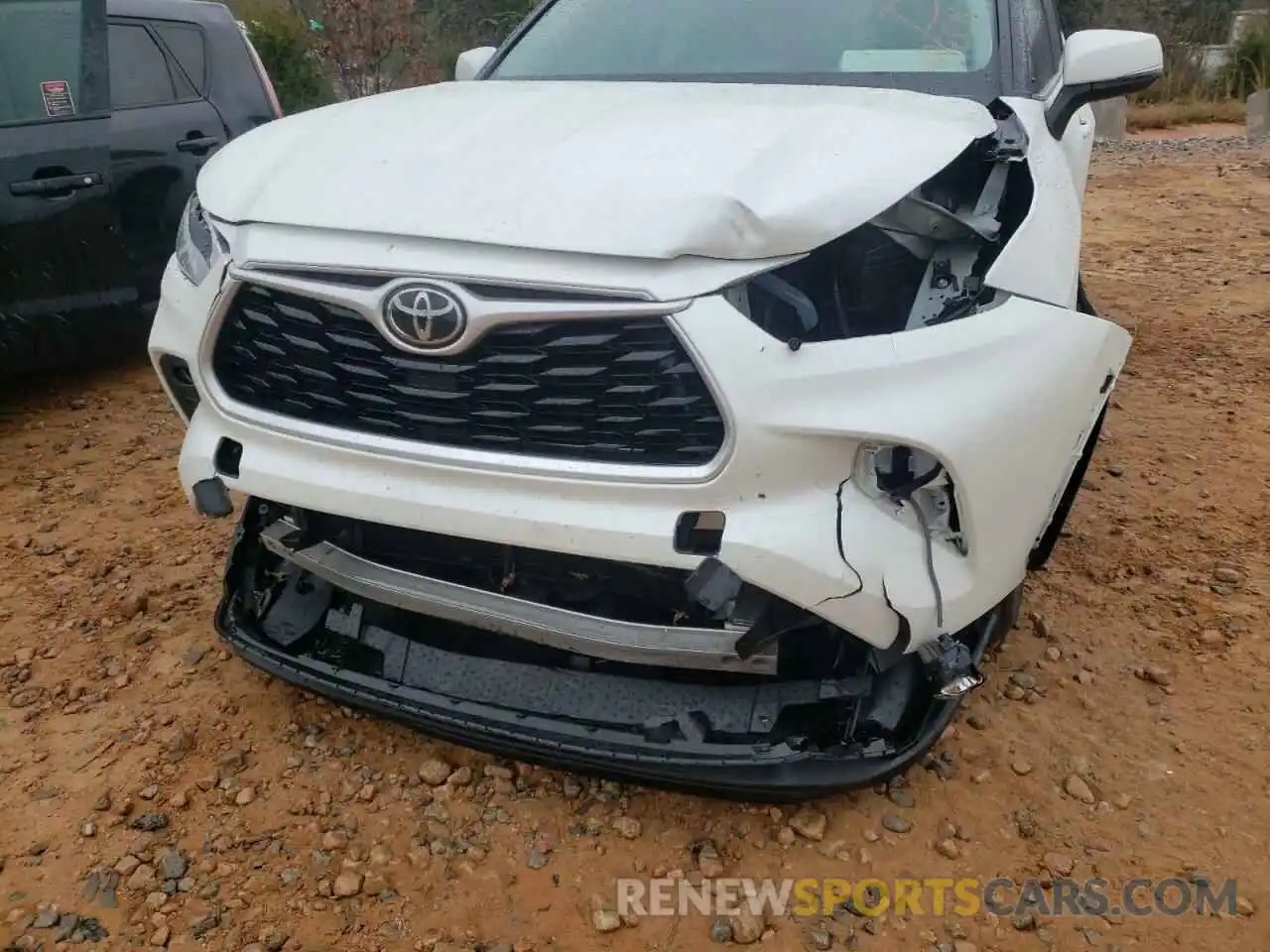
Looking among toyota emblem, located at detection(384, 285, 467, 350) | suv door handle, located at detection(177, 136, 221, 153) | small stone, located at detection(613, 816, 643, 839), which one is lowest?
small stone, located at detection(613, 816, 643, 839)

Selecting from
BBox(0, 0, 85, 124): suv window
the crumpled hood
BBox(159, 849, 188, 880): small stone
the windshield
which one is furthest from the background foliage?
BBox(159, 849, 188, 880): small stone

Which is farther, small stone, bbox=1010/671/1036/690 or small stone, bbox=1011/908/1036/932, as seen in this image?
small stone, bbox=1010/671/1036/690

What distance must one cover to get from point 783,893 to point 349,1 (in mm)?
12028

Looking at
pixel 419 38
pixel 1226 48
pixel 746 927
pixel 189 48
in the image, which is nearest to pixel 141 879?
pixel 746 927

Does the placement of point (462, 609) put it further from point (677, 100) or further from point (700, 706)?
point (677, 100)

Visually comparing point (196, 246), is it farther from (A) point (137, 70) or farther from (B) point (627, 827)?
(A) point (137, 70)

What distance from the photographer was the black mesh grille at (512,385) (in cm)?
179

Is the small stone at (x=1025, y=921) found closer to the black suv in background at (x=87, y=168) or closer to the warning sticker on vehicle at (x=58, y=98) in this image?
the black suv in background at (x=87, y=168)

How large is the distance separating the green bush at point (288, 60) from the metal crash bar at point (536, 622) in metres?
10.1

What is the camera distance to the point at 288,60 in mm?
11273

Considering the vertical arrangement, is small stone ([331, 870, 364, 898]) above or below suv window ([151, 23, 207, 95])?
below

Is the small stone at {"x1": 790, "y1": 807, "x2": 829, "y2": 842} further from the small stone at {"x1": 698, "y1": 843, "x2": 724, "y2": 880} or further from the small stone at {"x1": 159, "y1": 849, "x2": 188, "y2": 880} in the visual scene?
the small stone at {"x1": 159, "y1": 849, "x2": 188, "y2": 880}

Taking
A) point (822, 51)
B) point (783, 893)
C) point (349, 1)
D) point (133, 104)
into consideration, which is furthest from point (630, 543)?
point (349, 1)

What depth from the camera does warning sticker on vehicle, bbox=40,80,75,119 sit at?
3760mm
